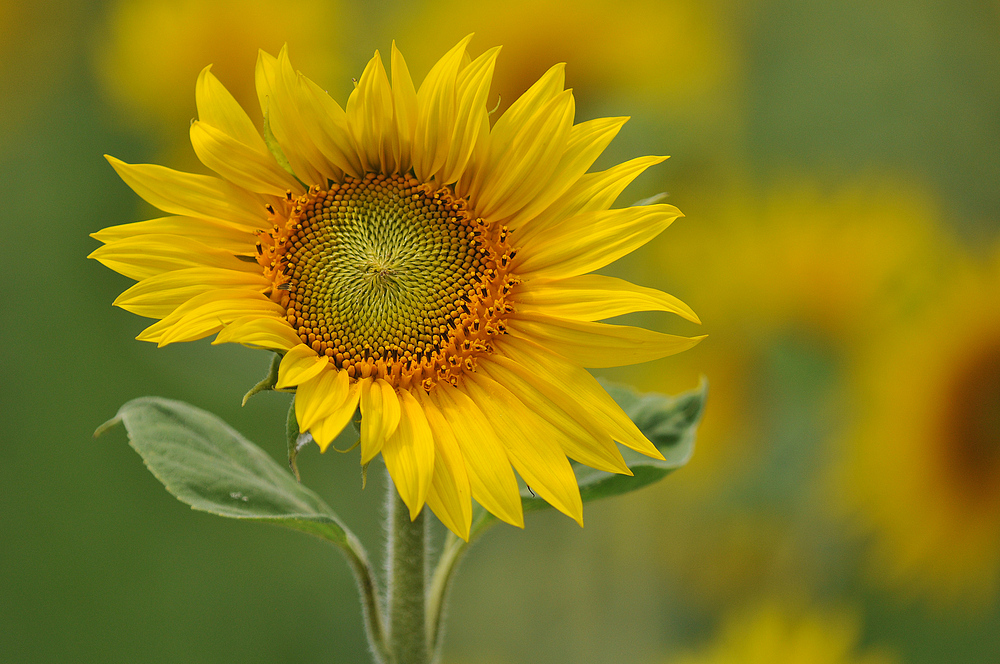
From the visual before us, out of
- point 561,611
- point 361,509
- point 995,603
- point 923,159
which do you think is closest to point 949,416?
point 995,603

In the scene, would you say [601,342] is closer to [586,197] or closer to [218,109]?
[586,197]

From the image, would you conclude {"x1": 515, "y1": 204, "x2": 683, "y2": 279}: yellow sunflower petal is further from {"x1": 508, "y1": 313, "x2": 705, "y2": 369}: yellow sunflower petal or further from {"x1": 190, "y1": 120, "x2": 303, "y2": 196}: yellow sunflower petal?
{"x1": 190, "y1": 120, "x2": 303, "y2": 196}: yellow sunflower petal

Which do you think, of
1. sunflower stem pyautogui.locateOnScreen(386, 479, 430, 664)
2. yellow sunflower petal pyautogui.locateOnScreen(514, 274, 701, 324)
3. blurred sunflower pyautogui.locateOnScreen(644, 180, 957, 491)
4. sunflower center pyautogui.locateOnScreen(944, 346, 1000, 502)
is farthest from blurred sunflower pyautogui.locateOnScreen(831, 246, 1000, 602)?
sunflower stem pyautogui.locateOnScreen(386, 479, 430, 664)

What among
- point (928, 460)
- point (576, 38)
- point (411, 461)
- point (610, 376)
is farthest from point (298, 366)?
point (576, 38)

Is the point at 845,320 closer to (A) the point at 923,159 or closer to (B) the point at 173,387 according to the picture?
(A) the point at 923,159

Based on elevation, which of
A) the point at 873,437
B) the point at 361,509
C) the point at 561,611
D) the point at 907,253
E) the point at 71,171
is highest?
the point at 907,253

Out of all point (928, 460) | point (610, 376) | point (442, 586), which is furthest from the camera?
point (610, 376)

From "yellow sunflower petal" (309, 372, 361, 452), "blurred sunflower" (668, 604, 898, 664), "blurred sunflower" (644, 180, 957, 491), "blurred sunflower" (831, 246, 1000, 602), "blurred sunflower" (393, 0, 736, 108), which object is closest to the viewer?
"yellow sunflower petal" (309, 372, 361, 452)
